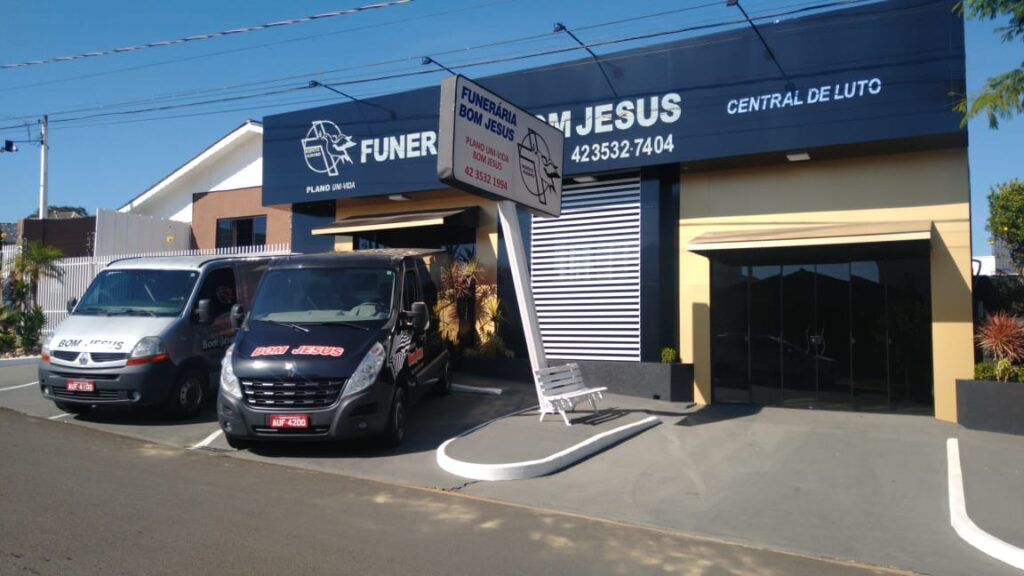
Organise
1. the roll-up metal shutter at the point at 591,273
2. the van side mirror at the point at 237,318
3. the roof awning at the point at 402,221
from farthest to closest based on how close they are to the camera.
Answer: the roof awning at the point at 402,221
the roll-up metal shutter at the point at 591,273
the van side mirror at the point at 237,318

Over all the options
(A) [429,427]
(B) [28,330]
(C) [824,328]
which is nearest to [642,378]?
(C) [824,328]

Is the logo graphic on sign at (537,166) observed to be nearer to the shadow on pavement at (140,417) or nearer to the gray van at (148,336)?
the gray van at (148,336)

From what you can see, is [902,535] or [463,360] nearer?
[902,535]

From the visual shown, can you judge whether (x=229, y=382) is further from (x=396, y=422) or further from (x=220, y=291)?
(x=220, y=291)

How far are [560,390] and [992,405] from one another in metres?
6.07

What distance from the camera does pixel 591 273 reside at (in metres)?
14.4

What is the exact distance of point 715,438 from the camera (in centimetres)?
1034

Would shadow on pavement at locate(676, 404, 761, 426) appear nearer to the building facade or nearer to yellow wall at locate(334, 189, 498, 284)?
the building facade

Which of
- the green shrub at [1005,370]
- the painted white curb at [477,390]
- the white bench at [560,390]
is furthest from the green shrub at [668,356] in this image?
the green shrub at [1005,370]

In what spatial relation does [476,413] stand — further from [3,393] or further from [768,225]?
[3,393]

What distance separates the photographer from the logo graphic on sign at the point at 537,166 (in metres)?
11.0

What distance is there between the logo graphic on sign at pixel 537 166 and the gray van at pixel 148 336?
505cm

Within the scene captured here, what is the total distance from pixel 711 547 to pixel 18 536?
5.36 meters

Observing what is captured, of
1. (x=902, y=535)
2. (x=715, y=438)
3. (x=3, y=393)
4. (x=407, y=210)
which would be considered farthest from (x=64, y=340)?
(x=902, y=535)
